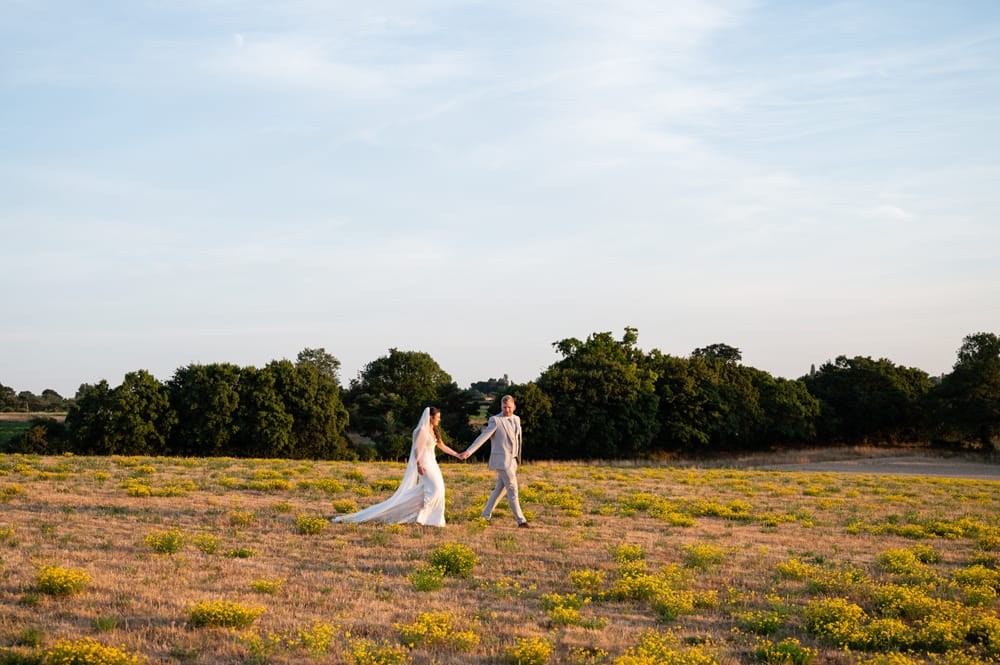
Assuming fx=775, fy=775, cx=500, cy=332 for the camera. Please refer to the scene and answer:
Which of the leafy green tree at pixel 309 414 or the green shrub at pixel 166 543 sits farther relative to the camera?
the leafy green tree at pixel 309 414

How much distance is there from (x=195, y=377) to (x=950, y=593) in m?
64.9

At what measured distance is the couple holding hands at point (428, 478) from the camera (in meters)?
16.7

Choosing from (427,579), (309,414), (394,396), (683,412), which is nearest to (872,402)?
(683,412)

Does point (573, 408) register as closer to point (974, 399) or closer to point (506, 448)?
point (974, 399)

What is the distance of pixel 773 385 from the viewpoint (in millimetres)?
91812

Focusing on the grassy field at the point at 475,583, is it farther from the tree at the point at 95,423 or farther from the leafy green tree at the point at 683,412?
the leafy green tree at the point at 683,412

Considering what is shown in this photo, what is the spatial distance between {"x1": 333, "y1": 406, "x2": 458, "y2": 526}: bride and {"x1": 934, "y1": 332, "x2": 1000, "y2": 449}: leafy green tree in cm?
8122

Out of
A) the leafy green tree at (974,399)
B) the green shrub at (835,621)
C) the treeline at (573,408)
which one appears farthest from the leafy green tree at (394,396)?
the green shrub at (835,621)

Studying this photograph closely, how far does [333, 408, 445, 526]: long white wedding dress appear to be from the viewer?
1666cm

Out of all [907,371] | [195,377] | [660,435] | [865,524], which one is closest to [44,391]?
[195,377]

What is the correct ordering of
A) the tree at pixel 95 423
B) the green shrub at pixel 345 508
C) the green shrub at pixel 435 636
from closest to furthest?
the green shrub at pixel 435 636 → the green shrub at pixel 345 508 → the tree at pixel 95 423

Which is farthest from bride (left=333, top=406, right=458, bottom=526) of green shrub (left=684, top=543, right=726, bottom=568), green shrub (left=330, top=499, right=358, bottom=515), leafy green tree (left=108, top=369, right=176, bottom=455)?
leafy green tree (left=108, top=369, right=176, bottom=455)

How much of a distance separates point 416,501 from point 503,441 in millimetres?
2288

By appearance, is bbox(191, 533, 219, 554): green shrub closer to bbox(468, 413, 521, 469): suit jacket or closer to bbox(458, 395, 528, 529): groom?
bbox(458, 395, 528, 529): groom
